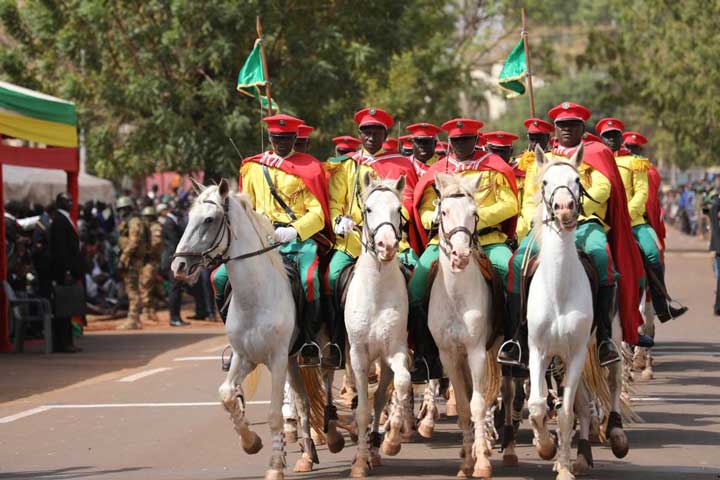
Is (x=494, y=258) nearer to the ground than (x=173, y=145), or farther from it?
nearer to the ground

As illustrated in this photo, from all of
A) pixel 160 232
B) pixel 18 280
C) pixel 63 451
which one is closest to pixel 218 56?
pixel 160 232

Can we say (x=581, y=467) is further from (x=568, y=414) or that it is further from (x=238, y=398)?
(x=238, y=398)

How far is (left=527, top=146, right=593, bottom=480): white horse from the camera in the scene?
33.1 feet

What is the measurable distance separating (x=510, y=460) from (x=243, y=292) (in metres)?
2.48

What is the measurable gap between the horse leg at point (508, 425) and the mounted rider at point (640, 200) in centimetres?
502

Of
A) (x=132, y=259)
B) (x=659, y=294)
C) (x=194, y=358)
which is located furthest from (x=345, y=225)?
(x=132, y=259)

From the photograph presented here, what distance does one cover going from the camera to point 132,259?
25000 mm

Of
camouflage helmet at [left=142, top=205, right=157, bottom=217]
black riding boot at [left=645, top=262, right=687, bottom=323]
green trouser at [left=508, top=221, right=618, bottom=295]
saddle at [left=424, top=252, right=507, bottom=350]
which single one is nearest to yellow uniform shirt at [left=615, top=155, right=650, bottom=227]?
black riding boot at [left=645, top=262, right=687, bottom=323]

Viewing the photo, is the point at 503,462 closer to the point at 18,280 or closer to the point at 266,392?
the point at 266,392

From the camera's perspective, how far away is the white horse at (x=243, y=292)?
409 inches

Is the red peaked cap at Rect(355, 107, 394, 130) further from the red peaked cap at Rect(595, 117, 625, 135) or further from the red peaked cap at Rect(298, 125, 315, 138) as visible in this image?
the red peaked cap at Rect(595, 117, 625, 135)

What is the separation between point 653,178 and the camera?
18188 mm

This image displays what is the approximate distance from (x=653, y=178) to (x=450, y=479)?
884cm

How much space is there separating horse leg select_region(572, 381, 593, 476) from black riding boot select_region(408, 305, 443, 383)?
3.79 feet
